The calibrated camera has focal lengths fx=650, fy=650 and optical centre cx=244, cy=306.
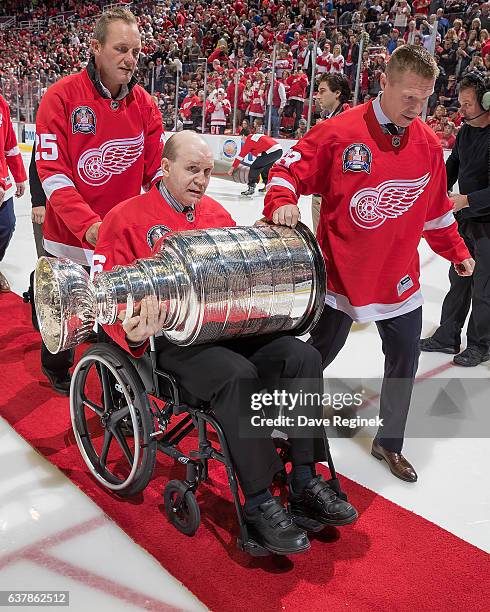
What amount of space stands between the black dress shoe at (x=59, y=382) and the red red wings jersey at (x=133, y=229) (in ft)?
3.38

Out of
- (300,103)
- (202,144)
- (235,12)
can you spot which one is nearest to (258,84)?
(300,103)

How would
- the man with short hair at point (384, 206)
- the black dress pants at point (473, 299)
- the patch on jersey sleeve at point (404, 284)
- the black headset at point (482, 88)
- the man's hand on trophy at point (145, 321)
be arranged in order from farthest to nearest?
the black dress pants at point (473, 299)
the black headset at point (482, 88)
the patch on jersey sleeve at point (404, 284)
the man with short hair at point (384, 206)
the man's hand on trophy at point (145, 321)

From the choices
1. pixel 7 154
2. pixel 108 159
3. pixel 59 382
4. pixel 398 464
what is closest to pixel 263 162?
pixel 7 154

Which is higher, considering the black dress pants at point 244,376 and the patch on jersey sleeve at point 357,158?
the patch on jersey sleeve at point 357,158

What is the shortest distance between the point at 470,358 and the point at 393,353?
1.34 metres

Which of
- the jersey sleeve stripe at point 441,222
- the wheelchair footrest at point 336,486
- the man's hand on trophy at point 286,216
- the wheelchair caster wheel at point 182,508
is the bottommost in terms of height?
the wheelchair caster wheel at point 182,508

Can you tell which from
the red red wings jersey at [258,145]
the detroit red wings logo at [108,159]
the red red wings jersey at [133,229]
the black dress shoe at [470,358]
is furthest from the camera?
the red red wings jersey at [258,145]

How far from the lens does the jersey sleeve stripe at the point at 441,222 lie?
245 centimetres

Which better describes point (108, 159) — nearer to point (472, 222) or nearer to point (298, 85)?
point (472, 222)

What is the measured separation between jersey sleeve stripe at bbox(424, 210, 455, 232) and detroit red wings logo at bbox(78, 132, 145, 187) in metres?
1.28

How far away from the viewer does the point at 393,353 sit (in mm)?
2393

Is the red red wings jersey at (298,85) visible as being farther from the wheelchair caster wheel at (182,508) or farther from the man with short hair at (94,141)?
the wheelchair caster wheel at (182,508)

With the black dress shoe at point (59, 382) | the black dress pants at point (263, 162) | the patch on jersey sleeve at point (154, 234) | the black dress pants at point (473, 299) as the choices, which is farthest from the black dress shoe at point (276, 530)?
the black dress pants at point (263, 162)

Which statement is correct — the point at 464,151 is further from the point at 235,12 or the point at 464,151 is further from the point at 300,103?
the point at 235,12
